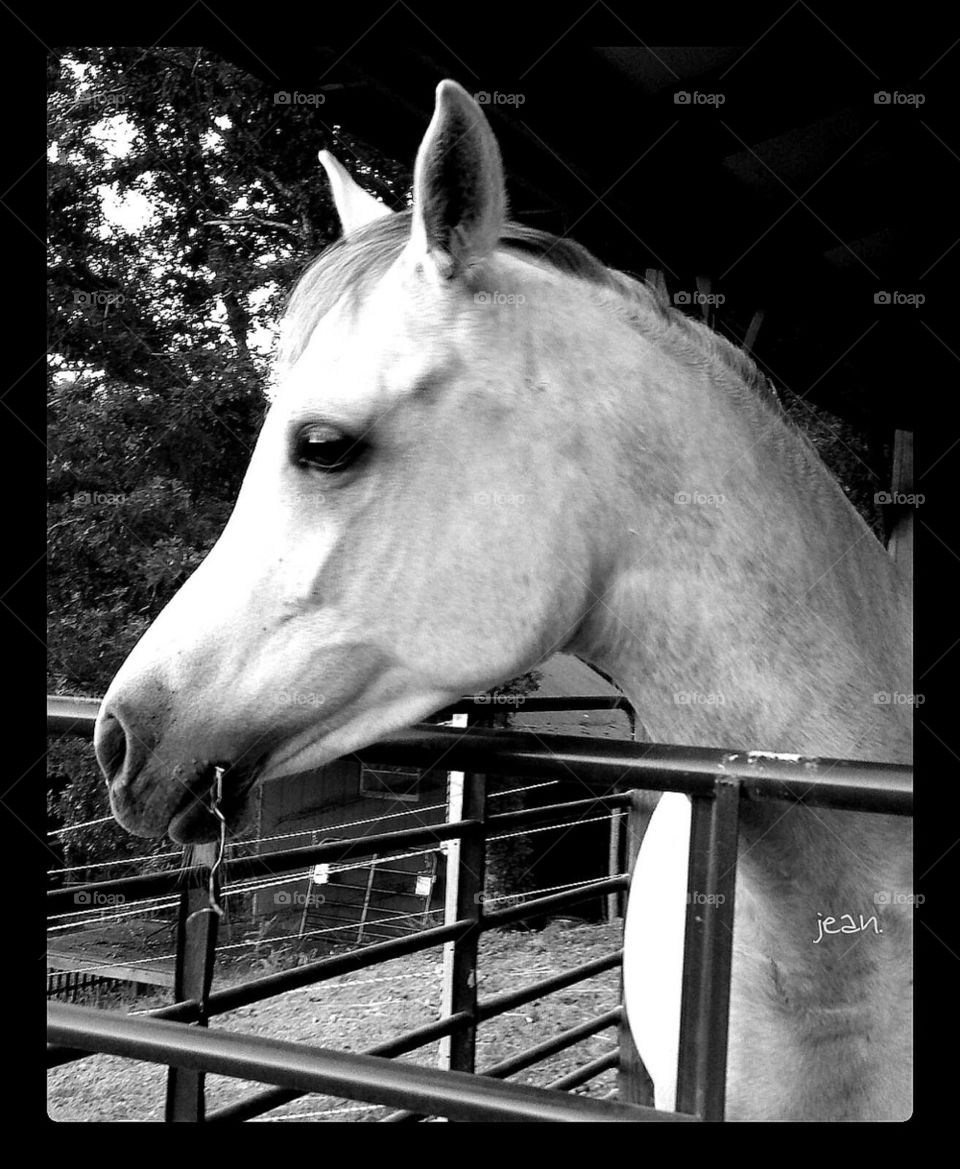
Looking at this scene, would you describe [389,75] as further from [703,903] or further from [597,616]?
[703,903]

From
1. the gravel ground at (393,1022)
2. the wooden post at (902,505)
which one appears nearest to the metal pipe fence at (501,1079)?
the wooden post at (902,505)

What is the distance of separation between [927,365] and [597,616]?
153 centimetres

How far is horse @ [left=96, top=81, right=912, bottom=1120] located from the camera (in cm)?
82

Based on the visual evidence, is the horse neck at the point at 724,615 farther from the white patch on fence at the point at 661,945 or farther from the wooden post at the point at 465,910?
the wooden post at the point at 465,910

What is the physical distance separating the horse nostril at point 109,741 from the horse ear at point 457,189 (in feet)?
1.67

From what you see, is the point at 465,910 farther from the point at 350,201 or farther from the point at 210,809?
the point at 350,201

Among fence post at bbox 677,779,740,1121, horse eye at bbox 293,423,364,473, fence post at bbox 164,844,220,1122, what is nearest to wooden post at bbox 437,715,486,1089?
fence post at bbox 164,844,220,1122

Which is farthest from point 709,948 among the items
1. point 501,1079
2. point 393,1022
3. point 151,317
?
point 393,1022

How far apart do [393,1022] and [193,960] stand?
8.56 feet

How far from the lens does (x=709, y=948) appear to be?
653mm

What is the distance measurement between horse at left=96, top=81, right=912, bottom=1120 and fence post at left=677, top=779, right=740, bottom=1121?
0.19 m

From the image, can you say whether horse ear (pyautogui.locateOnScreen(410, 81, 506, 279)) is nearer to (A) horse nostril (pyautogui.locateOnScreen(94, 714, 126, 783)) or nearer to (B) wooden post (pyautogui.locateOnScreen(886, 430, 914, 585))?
(A) horse nostril (pyautogui.locateOnScreen(94, 714, 126, 783))

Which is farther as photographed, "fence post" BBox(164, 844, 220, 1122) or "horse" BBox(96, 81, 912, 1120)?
"fence post" BBox(164, 844, 220, 1122)
